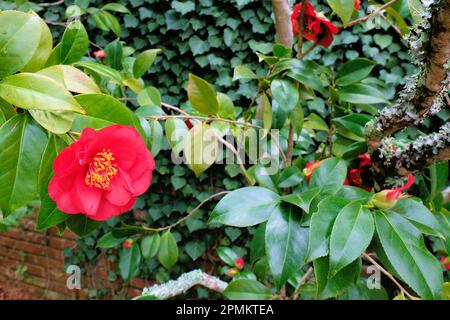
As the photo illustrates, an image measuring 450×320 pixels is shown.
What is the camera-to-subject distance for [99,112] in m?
0.49

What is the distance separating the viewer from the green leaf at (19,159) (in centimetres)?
43

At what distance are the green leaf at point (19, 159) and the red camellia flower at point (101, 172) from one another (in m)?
0.03

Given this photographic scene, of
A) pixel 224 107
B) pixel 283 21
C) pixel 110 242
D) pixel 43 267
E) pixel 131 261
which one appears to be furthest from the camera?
pixel 43 267

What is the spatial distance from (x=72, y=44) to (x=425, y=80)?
1.70 feet

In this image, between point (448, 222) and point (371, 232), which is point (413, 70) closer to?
point (448, 222)

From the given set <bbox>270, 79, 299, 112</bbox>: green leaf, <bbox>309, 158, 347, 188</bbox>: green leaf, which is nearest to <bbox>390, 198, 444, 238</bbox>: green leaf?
<bbox>309, 158, 347, 188</bbox>: green leaf

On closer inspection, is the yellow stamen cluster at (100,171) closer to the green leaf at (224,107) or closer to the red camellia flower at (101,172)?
the red camellia flower at (101,172)

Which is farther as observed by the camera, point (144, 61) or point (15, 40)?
point (144, 61)

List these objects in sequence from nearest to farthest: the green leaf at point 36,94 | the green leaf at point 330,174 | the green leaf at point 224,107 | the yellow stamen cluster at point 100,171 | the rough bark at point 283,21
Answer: the green leaf at point 36,94
the yellow stamen cluster at point 100,171
the green leaf at point 330,174
the rough bark at point 283,21
the green leaf at point 224,107

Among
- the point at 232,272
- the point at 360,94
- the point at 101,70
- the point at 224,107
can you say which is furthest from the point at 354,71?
the point at 232,272

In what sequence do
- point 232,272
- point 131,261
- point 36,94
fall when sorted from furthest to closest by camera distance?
point 232,272, point 131,261, point 36,94

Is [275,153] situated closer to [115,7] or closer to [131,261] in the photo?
[131,261]

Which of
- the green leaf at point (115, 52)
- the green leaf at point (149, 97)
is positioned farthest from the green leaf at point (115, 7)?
the green leaf at point (149, 97)

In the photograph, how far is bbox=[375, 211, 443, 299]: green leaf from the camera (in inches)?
19.1
